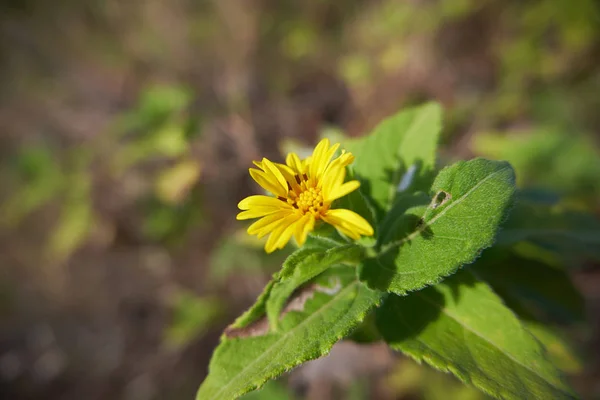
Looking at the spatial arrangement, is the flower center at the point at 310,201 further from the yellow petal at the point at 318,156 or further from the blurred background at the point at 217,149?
the blurred background at the point at 217,149

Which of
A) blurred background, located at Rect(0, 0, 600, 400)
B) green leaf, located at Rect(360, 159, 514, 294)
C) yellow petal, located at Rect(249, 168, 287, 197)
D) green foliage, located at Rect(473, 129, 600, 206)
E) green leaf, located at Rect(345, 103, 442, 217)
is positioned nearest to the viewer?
green leaf, located at Rect(360, 159, 514, 294)

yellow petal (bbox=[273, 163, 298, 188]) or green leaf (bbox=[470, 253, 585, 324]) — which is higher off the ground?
yellow petal (bbox=[273, 163, 298, 188])

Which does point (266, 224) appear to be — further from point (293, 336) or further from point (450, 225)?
point (450, 225)

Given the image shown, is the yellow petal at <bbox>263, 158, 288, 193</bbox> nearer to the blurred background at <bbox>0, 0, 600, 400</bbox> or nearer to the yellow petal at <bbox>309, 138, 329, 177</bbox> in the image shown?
the yellow petal at <bbox>309, 138, 329, 177</bbox>

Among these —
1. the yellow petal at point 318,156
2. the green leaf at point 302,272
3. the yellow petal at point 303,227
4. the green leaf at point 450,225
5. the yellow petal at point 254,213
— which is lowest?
the green leaf at point 450,225

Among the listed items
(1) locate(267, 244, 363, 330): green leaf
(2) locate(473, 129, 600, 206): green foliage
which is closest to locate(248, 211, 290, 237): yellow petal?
(1) locate(267, 244, 363, 330): green leaf

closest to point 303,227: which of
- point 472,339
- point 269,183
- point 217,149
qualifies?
point 269,183

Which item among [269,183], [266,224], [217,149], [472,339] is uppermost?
[217,149]

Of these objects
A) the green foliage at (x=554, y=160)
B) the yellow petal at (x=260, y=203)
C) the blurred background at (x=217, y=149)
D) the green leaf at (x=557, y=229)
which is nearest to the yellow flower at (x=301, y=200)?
the yellow petal at (x=260, y=203)
